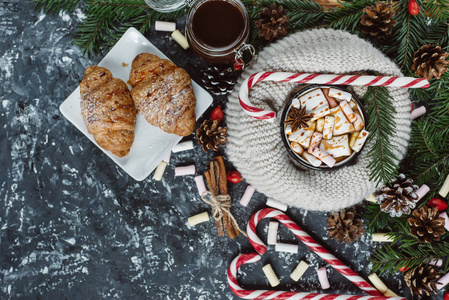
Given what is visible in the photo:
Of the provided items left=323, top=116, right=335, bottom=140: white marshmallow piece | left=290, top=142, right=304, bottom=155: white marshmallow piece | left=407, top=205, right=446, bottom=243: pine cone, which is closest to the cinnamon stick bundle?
left=290, top=142, right=304, bottom=155: white marshmallow piece

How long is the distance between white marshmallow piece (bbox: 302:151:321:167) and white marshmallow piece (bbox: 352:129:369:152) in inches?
5.3

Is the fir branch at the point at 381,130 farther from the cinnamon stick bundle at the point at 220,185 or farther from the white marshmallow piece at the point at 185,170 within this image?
the white marshmallow piece at the point at 185,170

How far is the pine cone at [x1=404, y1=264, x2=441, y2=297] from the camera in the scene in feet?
4.42

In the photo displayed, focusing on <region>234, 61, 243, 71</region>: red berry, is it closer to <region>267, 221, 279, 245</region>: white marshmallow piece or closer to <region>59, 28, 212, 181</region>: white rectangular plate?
<region>59, 28, 212, 181</region>: white rectangular plate

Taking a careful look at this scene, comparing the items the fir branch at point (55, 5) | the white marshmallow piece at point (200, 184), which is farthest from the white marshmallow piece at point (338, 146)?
the fir branch at point (55, 5)

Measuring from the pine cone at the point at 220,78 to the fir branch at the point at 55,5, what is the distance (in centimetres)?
59

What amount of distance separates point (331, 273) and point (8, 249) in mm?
1296

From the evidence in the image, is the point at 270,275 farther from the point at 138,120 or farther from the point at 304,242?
the point at 138,120

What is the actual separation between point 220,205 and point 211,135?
10.7 inches

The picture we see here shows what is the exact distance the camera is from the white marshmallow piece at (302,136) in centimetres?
126

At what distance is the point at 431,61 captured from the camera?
1.25 m

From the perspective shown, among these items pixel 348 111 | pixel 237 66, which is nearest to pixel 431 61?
pixel 348 111

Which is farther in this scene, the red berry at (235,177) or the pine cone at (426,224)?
the red berry at (235,177)

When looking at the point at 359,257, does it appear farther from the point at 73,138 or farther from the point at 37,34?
the point at 37,34
